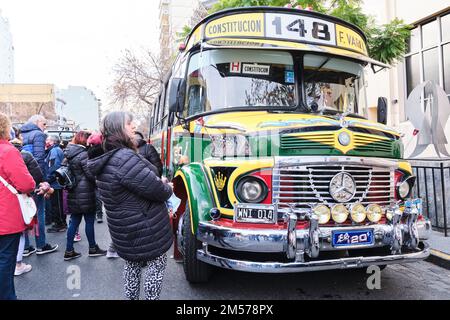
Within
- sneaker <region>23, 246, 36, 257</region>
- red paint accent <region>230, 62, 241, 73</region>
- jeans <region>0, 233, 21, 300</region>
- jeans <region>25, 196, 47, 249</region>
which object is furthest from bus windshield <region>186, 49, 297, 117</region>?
sneaker <region>23, 246, 36, 257</region>

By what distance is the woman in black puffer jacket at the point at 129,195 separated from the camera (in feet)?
9.27

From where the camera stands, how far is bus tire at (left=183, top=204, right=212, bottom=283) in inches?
155

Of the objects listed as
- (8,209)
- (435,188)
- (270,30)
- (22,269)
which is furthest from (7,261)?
(435,188)

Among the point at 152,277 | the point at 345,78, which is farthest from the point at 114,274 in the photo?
the point at 345,78

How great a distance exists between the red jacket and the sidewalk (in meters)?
4.81

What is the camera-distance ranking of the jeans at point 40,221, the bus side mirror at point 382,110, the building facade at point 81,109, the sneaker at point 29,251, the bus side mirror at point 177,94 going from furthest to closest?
the building facade at point 81,109
the sneaker at point 29,251
the jeans at point 40,221
the bus side mirror at point 382,110
the bus side mirror at point 177,94

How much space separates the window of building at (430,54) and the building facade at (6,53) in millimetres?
71604

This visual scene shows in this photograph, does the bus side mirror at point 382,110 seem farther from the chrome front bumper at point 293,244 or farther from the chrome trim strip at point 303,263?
the chrome trim strip at point 303,263

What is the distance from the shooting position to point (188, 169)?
13.2 feet

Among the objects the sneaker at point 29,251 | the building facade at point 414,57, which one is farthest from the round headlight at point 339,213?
the building facade at point 414,57

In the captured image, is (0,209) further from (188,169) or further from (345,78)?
(345,78)

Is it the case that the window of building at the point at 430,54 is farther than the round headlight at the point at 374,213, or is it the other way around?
the window of building at the point at 430,54

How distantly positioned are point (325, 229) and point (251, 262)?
0.72 m
